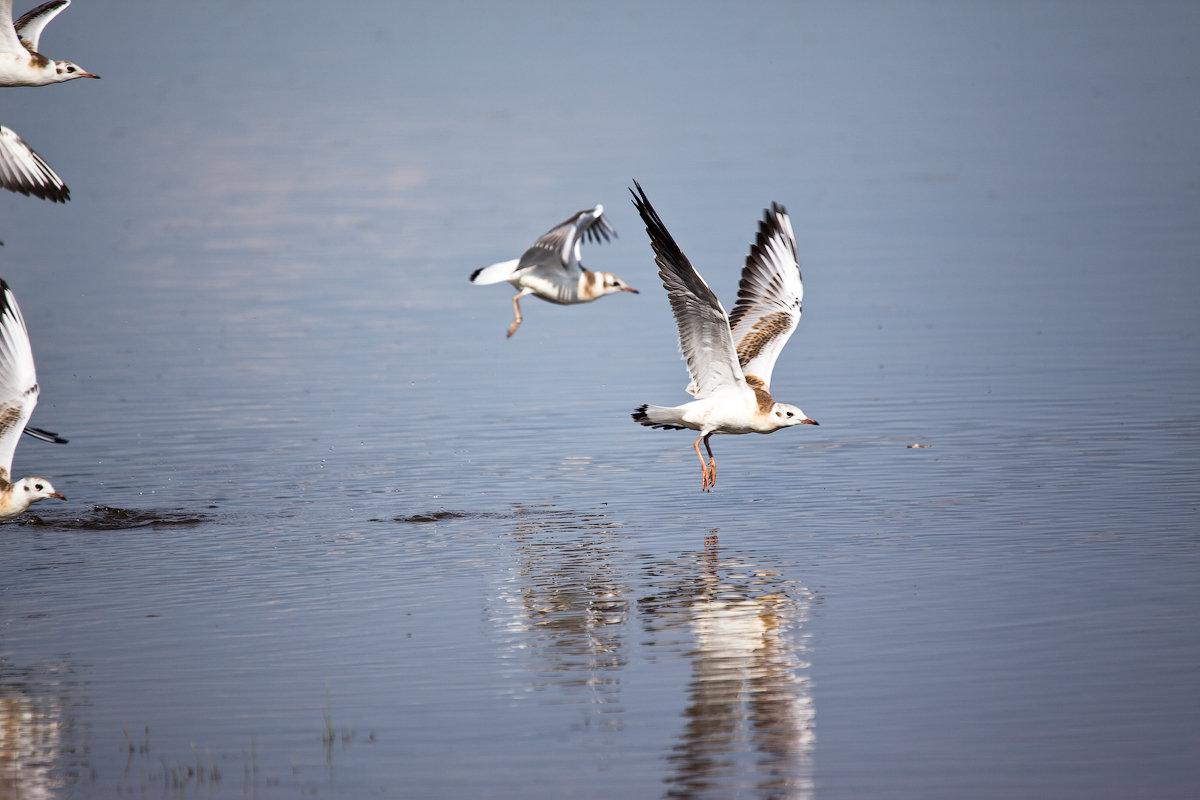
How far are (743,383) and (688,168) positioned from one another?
2723cm

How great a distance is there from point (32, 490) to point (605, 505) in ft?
14.7

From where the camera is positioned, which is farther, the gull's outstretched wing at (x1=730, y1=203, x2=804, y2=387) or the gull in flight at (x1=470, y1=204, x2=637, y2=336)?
the gull in flight at (x1=470, y1=204, x2=637, y2=336)

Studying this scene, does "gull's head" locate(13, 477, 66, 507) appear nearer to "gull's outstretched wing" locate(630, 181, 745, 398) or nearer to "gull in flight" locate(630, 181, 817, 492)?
"gull in flight" locate(630, 181, 817, 492)

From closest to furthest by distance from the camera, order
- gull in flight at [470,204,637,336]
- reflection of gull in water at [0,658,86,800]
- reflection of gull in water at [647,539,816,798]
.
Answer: reflection of gull in water at [647,539,816,798]
reflection of gull in water at [0,658,86,800]
gull in flight at [470,204,637,336]

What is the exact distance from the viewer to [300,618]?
10.4 m

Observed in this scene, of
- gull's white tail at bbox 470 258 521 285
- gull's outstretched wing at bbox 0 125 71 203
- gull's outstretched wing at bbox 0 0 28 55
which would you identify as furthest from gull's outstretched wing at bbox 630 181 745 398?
gull's outstretched wing at bbox 0 0 28 55

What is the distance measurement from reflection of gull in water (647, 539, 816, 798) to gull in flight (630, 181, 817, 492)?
212cm

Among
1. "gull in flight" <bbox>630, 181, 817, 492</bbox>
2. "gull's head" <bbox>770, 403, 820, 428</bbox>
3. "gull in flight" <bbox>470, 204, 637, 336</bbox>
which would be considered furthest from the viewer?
"gull in flight" <bbox>470, 204, 637, 336</bbox>

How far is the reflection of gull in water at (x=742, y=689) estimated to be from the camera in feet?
25.1

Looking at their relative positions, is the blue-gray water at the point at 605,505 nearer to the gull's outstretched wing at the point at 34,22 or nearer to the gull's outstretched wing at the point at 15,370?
the gull's outstretched wing at the point at 15,370

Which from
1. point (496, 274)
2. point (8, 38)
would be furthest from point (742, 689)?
point (496, 274)

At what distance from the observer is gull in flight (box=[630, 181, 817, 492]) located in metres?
12.2

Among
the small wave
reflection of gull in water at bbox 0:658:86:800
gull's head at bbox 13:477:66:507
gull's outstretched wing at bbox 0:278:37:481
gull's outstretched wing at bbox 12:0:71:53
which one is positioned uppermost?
gull's outstretched wing at bbox 12:0:71:53

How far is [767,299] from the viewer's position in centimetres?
1523
